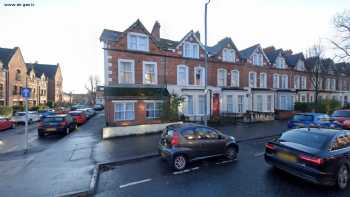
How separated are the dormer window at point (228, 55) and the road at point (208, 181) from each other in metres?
15.6

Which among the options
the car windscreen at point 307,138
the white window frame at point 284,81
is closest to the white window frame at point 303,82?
the white window frame at point 284,81

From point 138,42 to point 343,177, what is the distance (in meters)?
15.6

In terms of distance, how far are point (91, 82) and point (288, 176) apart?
74.1 meters

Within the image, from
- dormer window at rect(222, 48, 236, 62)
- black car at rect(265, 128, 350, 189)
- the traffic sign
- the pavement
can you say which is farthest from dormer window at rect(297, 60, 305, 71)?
the traffic sign

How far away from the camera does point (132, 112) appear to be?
1518cm

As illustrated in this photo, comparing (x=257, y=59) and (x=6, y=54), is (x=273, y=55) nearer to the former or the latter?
(x=257, y=59)

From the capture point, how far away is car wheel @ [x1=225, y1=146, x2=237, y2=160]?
305 inches

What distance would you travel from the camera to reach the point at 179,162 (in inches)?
264

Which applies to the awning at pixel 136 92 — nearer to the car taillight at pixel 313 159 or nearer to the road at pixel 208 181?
the road at pixel 208 181

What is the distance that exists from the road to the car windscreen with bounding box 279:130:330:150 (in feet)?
3.69

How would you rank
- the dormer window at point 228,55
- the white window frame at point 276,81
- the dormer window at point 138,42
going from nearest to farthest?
the dormer window at point 138,42, the dormer window at point 228,55, the white window frame at point 276,81

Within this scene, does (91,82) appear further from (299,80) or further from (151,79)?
(299,80)

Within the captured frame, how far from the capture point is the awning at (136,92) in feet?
48.0

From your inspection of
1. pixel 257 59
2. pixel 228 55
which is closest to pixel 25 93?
pixel 228 55
